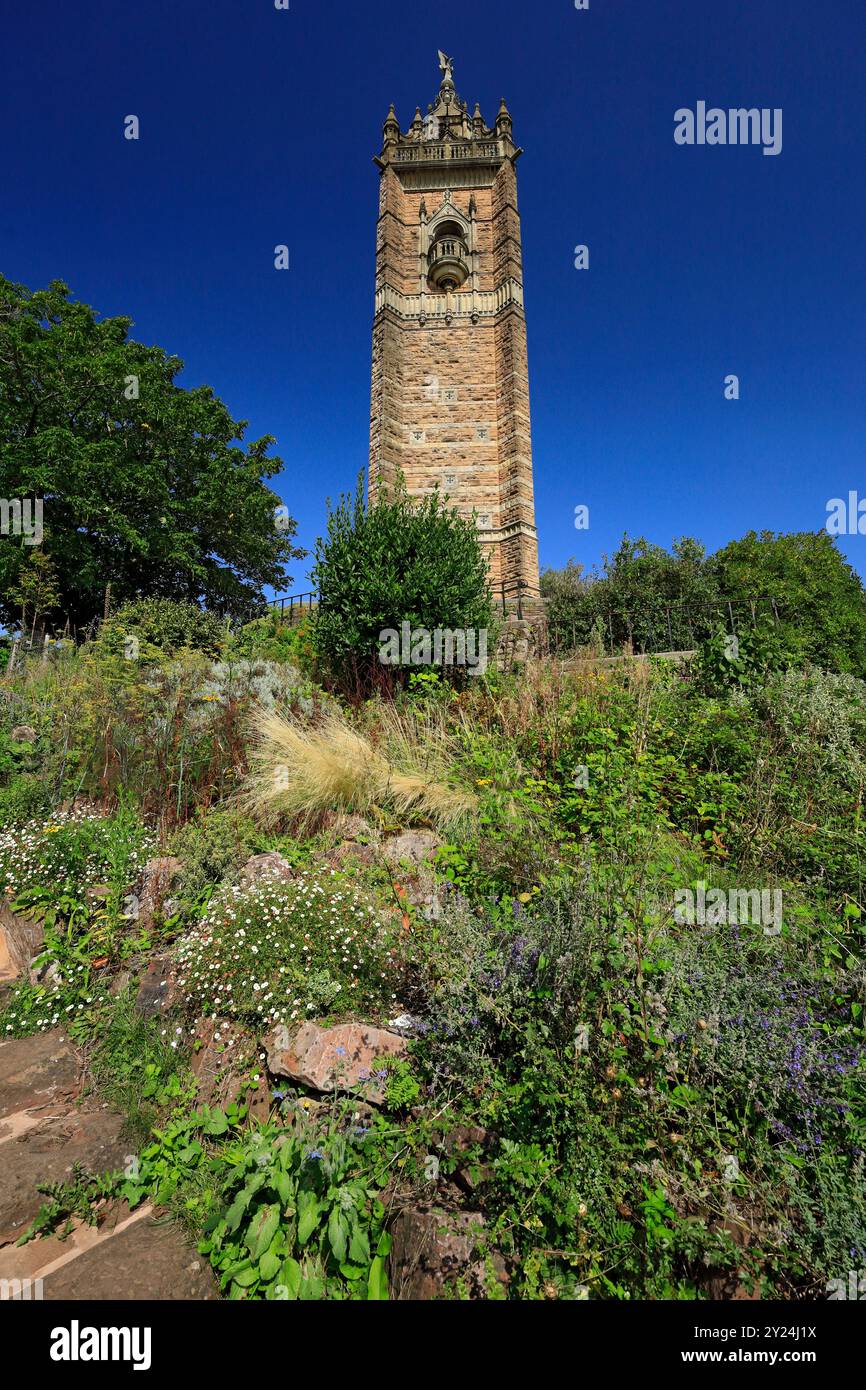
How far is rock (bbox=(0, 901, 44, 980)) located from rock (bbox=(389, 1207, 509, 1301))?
11.5 feet

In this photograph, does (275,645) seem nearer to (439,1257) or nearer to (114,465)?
(439,1257)

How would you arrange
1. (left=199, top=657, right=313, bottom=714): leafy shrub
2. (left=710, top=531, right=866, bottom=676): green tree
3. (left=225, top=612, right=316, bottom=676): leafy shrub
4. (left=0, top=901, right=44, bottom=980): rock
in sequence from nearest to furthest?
1. (left=0, top=901, right=44, bottom=980): rock
2. (left=199, top=657, right=313, bottom=714): leafy shrub
3. (left=225, top=612, right=316, bottom=676): leafy shrub
4. (left=710, top=531, right=866, bottom=676): green tree

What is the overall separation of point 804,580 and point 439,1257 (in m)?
25.8

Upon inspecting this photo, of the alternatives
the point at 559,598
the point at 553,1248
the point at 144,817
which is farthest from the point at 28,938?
the point at 559,598

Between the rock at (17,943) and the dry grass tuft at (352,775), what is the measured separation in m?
1.73

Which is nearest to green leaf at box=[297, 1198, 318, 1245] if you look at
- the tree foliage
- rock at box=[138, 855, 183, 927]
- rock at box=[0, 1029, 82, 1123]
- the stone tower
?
rock at box=[0, 1029, 82, 1123]

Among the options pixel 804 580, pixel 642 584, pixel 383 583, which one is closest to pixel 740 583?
pixel 804 580

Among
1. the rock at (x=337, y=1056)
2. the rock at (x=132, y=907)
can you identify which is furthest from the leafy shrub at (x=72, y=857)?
the rock at (x=337, y=1056)

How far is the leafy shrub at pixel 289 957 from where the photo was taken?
2.82m

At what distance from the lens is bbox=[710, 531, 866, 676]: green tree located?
18.1m

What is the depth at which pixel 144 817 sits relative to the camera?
15.7ft

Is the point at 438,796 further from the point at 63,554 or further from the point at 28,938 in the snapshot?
the point at 63,554

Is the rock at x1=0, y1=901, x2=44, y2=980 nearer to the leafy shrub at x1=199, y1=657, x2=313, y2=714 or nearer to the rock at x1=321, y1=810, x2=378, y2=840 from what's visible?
the rock at x1=321, y1=810, x2=378, y2=840

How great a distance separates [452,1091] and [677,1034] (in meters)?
0.97
